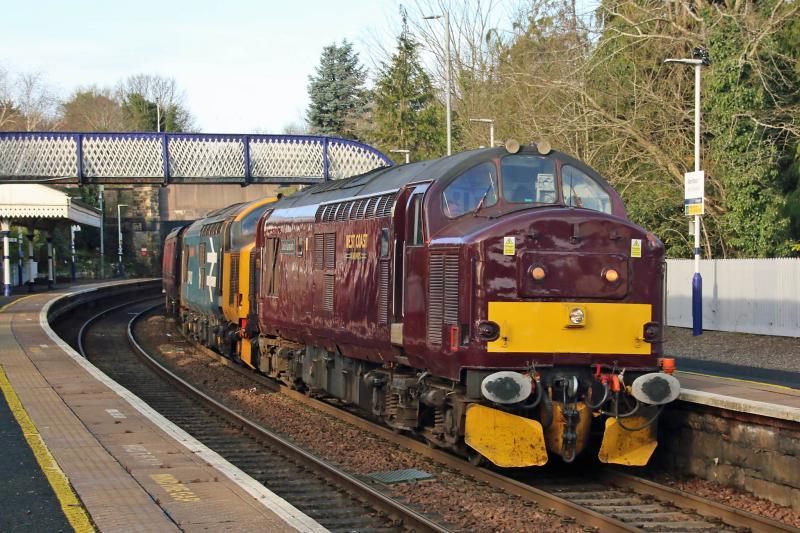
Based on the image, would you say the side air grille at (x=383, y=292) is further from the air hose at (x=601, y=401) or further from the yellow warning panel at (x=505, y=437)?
the air hose at (x=601, y=401)

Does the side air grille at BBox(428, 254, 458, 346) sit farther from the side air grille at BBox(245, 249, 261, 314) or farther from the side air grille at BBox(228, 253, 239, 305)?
the side air grille at BBox(228, 253, 239, 305)

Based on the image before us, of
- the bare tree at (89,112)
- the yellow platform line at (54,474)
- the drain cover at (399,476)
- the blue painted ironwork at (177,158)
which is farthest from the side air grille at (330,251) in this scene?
the bare tree at (89,112)

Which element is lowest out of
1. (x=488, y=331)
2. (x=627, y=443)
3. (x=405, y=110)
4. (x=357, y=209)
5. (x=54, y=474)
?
(x=54, y=474)

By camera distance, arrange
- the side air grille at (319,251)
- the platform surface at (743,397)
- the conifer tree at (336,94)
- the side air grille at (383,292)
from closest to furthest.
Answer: the platform surface at (743,397)
the side air grille at (383,292)
the side air grille at (319,251)
the conifer tree at (336,94)

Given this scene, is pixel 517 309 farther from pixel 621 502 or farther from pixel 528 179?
pixel 621 502

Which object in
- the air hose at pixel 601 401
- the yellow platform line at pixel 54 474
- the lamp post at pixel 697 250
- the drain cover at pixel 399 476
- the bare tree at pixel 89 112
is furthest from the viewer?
the bare tree at pixel 89 112

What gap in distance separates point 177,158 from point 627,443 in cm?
2452

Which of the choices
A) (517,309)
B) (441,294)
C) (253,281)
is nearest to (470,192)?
(441,294)

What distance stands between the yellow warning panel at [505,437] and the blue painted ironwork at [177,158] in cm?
2312

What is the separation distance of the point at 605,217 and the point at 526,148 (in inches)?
55.1

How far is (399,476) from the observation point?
36.2ft

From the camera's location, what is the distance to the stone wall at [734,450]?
9.74 metres

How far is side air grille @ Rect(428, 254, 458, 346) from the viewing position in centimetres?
1031

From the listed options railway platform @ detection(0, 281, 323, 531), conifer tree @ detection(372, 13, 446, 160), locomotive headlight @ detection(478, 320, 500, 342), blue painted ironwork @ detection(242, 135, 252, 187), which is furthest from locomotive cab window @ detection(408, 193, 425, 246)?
conifer tree @ detection(372, 13, 446, 160)
